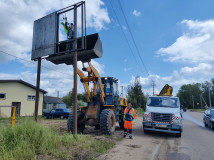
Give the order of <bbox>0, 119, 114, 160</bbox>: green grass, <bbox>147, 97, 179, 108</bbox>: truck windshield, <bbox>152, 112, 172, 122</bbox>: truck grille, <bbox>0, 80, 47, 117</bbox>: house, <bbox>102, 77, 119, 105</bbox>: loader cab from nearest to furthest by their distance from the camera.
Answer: <bbox>0, 119, 114, 160</bbox>: green grass
<bbox>152, 112, 172, 122</bbox>: truck grille
<bbox>102, 77, 119, 105</bbox>: loader cab
<bbox>147, 97, 179, 108</bbox>: truck windshield
<bbox>0, 80, 47, 117</bbox>: house

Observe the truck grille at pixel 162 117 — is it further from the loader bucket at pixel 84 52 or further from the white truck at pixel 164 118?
the loader bucket at pixel 84 52

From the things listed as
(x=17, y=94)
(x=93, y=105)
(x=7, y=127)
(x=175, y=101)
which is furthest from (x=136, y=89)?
(x=7, y=127)

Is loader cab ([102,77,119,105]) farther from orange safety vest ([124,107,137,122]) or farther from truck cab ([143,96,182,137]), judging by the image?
truck cab ([143,96,182,137])

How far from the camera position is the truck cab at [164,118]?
28.8ft

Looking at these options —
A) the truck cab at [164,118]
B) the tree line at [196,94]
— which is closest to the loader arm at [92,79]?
the truck cab at [164,118]

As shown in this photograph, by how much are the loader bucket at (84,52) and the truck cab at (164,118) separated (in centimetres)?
430

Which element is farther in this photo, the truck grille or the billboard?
the truck grille

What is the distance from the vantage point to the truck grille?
890 cm

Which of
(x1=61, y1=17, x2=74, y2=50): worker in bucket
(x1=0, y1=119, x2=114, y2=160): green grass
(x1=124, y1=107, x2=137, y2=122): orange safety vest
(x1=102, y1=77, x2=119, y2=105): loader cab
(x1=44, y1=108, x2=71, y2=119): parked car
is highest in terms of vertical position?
(x1=61, y1=17, x2=74, y2=50): worker in bucket

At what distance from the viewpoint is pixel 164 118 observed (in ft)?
29.4

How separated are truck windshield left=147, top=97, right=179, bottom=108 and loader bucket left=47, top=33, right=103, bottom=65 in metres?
4.51

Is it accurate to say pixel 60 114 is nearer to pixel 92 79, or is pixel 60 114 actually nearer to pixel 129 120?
pixel 92 79

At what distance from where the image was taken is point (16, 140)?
15.0 ft

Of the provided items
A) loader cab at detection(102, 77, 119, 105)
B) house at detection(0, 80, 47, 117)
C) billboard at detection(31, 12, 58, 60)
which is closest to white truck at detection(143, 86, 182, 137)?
loader cab at detection(102, 77, 119, 105)
